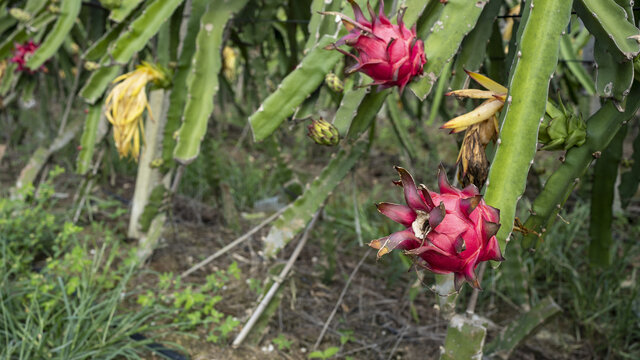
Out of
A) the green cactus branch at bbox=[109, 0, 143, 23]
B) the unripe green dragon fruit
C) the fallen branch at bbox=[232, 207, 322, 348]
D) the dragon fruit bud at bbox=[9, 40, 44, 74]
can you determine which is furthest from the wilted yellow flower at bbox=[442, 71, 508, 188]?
the dragon fruit bud at bbox=[9, 40, 44, 74]

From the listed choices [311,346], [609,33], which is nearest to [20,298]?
[311,346]

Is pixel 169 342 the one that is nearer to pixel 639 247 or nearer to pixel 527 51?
pixel 527 51

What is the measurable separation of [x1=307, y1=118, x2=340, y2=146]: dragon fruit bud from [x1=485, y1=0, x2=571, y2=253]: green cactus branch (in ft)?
1.37

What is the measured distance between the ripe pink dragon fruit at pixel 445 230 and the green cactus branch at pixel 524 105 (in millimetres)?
135


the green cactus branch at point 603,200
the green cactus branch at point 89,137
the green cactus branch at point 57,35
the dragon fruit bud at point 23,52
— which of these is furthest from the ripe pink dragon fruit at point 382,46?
the dragon fruit bud at point 23,52

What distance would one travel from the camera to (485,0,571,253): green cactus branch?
0.84 metres

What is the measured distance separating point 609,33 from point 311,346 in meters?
1.30

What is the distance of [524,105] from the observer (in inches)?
34.8

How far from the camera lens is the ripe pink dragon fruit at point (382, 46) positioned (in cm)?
95

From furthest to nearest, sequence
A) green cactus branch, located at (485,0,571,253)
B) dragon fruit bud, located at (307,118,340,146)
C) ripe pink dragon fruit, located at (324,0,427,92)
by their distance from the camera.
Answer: dragon fruit bud, located at (307,118,340,146) → ripe pink dragon fruit, located at (324,0,427,92) → green cactus branch, located at (485,0,571,253)

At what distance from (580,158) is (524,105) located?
222 mm

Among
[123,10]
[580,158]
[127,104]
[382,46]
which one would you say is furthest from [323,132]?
[123,10]

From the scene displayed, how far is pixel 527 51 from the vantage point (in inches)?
36.2

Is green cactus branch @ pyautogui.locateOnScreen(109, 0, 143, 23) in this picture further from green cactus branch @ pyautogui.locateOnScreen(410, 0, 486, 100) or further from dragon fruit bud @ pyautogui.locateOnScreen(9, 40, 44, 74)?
green cactus branch @ pyautogui.locateOnScreen(410, 0, 486, 100)
